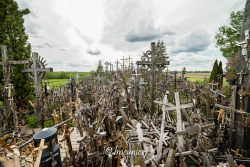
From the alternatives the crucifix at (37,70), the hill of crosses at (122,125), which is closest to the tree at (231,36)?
the hill of crosses at (122,125)

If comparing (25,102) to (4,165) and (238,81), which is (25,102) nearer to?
(4,165)

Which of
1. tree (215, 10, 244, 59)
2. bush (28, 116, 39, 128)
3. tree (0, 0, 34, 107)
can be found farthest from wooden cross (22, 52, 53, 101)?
tree (215, 10, 244, 59)

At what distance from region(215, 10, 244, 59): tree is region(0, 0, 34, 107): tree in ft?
75.8

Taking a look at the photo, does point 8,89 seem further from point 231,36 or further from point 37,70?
point 231,36

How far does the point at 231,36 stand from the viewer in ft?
59.4

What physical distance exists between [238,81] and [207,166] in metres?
3.70

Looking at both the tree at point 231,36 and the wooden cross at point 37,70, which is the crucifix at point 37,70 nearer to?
the wooden cross at point 37,70

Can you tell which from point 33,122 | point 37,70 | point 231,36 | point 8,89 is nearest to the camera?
point 8,89

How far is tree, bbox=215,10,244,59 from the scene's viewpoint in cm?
1720

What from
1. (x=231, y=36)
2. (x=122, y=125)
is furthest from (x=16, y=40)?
(x=231, y=36)

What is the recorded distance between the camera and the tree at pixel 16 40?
28.6 feet

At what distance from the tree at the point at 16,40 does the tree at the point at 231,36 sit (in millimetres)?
23106

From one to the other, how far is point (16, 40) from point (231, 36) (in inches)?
971

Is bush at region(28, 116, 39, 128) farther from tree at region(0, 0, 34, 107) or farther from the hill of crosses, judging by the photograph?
tree at region(0, 0, 34, 107)
